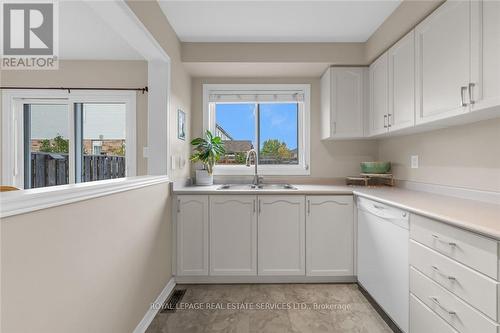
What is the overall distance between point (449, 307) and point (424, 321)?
0.27 m

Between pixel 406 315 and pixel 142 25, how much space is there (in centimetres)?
254

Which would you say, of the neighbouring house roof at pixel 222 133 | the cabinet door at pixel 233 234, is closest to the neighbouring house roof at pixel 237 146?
the neighbouring house roof at pixel 222 133

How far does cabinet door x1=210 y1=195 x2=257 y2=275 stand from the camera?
266 centimetres

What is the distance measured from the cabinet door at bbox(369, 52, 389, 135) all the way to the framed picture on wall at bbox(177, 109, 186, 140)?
196cm

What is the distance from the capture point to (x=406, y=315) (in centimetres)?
174

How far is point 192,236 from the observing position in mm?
2668

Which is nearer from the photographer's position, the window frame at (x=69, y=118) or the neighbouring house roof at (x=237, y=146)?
the window frame at (x=69, y=118)

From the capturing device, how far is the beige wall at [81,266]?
2.99 ft

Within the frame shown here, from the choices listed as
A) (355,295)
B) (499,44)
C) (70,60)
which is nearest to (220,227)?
(355,295)

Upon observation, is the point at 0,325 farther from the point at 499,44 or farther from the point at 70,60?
the point at 70,60

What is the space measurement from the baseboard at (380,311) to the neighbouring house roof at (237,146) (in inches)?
76.6

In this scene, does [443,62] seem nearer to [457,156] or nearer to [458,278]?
[457,156]

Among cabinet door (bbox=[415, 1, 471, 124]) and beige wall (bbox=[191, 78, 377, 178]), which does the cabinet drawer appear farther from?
beige wall (bbox=[191, 78, 377, 178])

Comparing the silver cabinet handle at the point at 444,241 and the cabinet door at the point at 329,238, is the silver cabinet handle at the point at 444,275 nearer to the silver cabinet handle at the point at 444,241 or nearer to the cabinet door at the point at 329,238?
the silver cabinet handle at the point at 444,241
